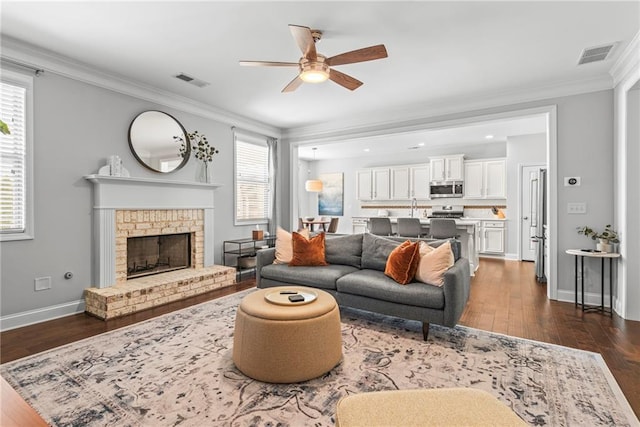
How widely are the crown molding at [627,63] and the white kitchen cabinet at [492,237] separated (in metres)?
4.09

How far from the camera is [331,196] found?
33.3 feet

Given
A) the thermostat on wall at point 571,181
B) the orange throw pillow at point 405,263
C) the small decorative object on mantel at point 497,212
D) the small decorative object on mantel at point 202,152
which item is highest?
the small decorative object on mantel at point 202,152

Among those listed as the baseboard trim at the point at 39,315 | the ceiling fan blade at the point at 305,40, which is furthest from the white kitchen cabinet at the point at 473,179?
the baseboard trim at the point at 39,315

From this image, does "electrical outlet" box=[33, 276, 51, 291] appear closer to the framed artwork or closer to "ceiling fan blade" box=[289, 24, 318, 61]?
"ceiling fan blade" box=[289, 24, 318, 61]

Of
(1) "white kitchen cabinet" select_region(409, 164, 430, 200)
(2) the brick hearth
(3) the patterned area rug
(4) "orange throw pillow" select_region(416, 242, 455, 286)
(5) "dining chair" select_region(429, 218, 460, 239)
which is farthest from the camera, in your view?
(1) "white kitchen cabinet" select_region(409, 164, 430, 200)

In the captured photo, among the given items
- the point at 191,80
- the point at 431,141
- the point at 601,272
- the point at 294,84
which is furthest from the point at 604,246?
the point at 191,80

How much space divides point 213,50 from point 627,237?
4.77 m

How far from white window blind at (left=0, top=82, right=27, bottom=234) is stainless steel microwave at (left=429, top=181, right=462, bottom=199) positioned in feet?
25.3

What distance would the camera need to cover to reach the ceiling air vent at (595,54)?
3.16 metres

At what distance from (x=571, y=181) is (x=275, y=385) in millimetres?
4235

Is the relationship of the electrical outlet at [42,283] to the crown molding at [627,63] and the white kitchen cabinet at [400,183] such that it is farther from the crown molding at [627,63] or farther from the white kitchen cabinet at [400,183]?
the white kitchen cabinet at [400,183]

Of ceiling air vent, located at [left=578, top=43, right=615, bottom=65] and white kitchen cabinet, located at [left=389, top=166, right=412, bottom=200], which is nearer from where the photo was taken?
ceiling air vent, located at [left=578, top=43, right=615, bottom=65]

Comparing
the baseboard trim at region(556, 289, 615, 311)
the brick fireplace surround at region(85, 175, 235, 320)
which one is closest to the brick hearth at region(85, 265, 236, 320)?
the brick fireplace surround at region(85, 175, 235, 320)

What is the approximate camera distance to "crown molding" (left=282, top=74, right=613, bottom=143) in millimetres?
3979
